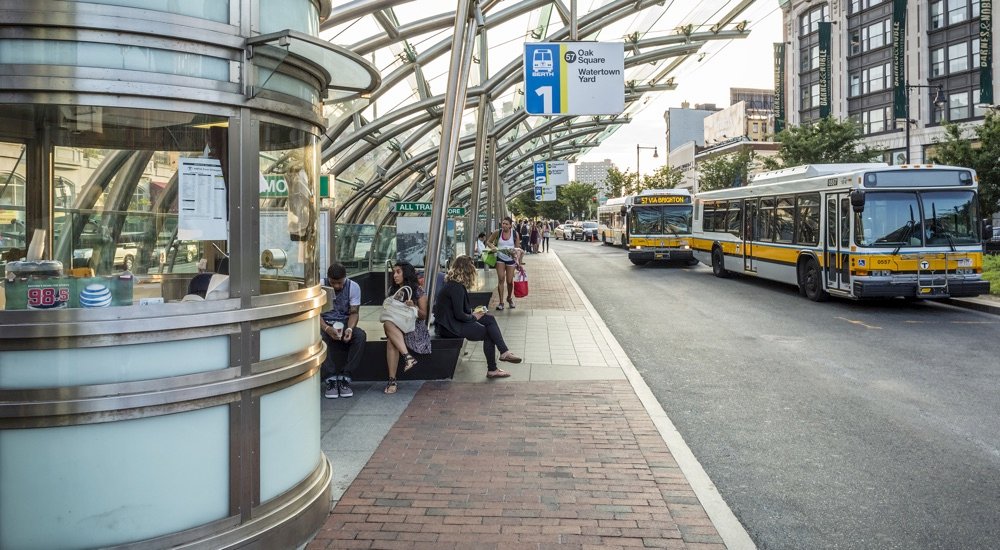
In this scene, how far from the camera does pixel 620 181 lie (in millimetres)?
85438

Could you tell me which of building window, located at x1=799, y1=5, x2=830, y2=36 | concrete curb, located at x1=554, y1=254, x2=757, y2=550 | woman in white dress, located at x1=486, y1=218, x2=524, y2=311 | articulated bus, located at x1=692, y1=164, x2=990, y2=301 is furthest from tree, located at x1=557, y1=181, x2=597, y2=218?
concrete curb, located at x1=554, y1=254, x2=757, y2=550

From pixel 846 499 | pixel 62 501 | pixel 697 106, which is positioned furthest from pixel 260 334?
pixel 697 106

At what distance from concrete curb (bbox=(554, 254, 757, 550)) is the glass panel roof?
8.72 m

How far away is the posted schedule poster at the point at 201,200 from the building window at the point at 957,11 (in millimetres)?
57391

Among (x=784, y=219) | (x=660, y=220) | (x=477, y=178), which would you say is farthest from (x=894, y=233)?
(x=660, y=220)

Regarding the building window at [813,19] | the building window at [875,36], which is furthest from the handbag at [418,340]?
the building window at [813,19]

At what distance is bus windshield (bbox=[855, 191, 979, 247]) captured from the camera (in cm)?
1502

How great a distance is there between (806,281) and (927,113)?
42678 mm

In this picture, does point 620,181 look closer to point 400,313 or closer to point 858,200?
point 858,200

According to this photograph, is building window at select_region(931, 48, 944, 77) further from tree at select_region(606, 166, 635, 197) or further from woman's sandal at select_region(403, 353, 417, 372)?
woman's sandal at select_region(403, 353, 417, 372)

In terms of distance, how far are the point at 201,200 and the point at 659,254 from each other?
26.3m

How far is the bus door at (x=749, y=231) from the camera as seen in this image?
2105 centimetres

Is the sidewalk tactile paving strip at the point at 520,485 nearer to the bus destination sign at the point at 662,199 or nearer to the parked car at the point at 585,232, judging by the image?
the bus destination sign at the point at 662,199

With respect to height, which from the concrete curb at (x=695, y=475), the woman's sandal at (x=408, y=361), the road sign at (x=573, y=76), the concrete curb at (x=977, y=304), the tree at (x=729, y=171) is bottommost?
the concrete curb at (x=695, y=475)
